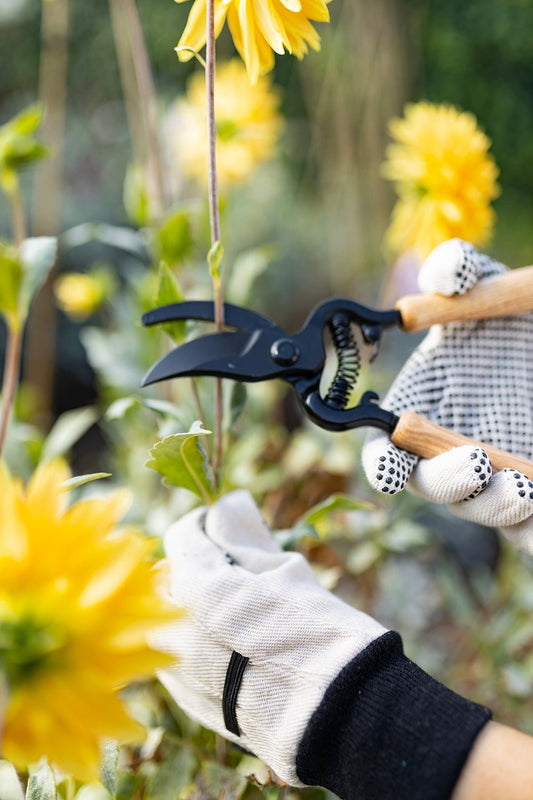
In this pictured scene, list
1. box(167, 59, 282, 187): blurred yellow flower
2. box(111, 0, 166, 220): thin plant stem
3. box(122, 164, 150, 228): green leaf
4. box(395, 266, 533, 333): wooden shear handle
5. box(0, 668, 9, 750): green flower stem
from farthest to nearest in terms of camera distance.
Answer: box(167, 59, 282, 187): blurred yellow flower
box(122, 164, 150, 228): green leaf
box(111, 0, 166, 220): thin plant stem
box(395, 266, 533, 333): wooden shear handle
box(0, 668, 9, 750): green flower stem

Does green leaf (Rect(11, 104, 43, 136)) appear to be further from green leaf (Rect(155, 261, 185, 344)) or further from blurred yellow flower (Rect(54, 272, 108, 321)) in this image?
blurred yellow flower (Rect(54, 272, 108, 321))

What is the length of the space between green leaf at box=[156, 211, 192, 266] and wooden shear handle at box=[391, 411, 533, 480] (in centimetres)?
35

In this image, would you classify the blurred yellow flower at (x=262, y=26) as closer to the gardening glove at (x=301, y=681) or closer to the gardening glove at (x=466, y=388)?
the gardening glove at (x=466, y=388)

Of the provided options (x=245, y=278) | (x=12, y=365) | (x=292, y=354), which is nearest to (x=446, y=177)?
(x=245, y=278)

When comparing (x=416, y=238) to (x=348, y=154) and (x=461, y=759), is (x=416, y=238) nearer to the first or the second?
(x=461, y=759)

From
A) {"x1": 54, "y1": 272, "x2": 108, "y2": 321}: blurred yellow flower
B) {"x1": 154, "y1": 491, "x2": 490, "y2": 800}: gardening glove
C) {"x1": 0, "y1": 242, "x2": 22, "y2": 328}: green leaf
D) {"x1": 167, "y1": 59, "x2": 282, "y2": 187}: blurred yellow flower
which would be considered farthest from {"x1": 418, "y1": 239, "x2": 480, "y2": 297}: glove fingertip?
{"x1": 54, "y1": 272, "x2": 108, "y2": 321}: blurred yellow flower

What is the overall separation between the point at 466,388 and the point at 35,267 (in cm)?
38

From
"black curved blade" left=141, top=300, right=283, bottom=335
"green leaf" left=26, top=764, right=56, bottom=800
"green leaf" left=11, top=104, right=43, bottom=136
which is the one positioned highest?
"green leaf" left=11, top=104, right=43, bottom=136

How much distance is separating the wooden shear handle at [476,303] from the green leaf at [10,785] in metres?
0.44

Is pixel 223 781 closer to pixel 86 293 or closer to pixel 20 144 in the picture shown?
pixel 20 144

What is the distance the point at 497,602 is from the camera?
3.50 ft

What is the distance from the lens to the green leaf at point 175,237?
2.35 feet

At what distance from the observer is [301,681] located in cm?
42

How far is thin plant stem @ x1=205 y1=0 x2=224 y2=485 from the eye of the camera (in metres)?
0.44
